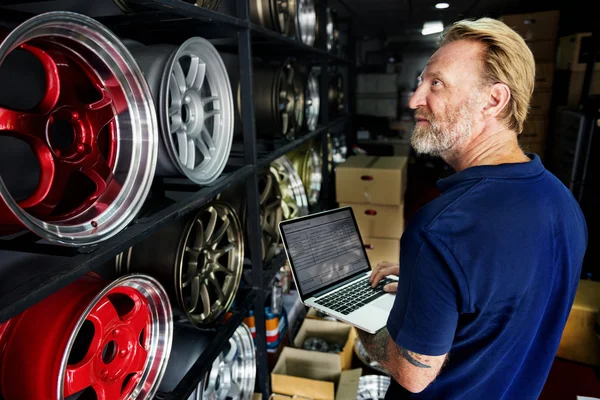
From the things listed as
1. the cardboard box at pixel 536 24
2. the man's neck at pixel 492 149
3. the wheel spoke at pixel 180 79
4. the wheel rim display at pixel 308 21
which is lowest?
the man's neck at pixel 492 149

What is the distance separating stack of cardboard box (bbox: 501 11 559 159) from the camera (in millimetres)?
5262

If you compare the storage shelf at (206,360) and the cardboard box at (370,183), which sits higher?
the cardboard box at (370,183)

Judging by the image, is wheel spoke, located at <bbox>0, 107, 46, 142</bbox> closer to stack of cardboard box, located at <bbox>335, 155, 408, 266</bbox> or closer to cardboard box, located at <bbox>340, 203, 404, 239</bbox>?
stack of cardboard box, located at <bbox>335, 155, 408, 266</bbox>

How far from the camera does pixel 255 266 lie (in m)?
1.80

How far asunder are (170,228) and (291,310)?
151 centimetres

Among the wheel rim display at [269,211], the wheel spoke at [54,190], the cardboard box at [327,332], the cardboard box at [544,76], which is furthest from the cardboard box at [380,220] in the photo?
the cardboard box at [544,76]

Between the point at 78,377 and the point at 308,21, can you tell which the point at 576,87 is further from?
the point at 78,377

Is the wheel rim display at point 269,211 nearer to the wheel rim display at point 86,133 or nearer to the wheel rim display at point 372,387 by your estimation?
the wheel rim display at point 372,387

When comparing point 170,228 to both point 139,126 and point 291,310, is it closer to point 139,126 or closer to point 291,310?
point 139,126

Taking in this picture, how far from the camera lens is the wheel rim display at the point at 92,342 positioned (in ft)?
2.71

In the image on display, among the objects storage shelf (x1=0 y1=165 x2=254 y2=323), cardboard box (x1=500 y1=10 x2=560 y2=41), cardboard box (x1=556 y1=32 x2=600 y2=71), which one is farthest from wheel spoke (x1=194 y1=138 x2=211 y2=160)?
cardboard box (x1=500 y1=10 x2=560 y2=41)

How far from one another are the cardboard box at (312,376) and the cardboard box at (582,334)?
4.96 feet

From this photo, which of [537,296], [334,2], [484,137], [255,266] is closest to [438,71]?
[484,137]

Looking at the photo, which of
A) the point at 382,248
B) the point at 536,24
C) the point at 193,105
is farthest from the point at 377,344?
the point at 536,24
